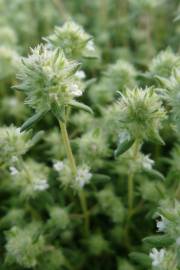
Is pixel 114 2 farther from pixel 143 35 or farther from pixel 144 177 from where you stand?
pixel 144 177

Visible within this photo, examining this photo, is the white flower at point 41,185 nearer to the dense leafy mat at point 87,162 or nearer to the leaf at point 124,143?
the dense leafy mat at point 87,162

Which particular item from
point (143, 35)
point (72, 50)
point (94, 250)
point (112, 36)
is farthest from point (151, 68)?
point (112, 36)

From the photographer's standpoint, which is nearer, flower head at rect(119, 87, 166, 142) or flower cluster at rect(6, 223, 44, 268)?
flower head at rect(119, 87, 166, 142)

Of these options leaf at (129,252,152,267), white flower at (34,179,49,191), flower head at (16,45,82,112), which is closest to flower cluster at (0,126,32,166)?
white flower at (34,179,49,191)

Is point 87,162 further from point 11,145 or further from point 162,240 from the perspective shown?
point 162,240

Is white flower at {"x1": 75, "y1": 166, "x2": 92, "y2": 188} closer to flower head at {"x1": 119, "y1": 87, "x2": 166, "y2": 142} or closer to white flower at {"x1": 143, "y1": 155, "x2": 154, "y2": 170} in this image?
white flower at {"x1": 143, "y1": 155, "x2": 154, "y2": 170}

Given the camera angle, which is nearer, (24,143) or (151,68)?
(24,143)

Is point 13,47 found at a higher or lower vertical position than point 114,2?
lower

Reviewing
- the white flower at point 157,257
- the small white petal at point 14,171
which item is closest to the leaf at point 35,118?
the small white petal at point 14,171
